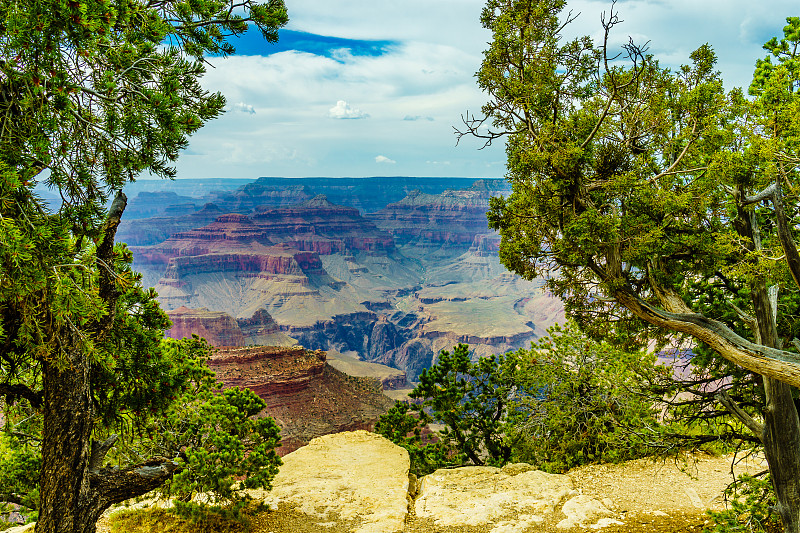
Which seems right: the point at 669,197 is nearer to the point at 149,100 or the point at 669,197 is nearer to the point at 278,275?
the point at 149,100

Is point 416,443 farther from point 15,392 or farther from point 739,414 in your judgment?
point 15,392

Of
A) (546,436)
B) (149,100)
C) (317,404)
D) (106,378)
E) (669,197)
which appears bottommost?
(317,404)

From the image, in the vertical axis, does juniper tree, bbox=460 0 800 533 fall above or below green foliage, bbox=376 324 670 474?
above

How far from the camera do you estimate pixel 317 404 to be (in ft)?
177

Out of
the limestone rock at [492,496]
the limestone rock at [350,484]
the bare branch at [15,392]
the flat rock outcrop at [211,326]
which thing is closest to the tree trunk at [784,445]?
the limestone rock at [492,496]

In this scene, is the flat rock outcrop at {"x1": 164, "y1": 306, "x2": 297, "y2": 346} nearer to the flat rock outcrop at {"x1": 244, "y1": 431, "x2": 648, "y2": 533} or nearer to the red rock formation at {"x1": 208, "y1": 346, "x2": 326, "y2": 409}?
the red rock formation at {"x1": 208, "y1": 346, "x2": 326, "y2": 409}

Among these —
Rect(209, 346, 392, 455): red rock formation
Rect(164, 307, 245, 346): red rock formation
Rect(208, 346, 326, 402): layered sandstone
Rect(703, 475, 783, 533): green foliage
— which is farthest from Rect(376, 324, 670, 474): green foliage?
Rect(164, 307, 245, 346): red rock formation

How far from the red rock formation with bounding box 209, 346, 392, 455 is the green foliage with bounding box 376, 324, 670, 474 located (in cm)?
3278

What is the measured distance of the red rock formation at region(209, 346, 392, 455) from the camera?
4978 cm

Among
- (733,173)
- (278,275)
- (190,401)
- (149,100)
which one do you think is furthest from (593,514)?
(278,275)

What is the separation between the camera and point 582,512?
9680 mm

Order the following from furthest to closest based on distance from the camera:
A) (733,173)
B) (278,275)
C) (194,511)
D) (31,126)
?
Result: (278,275) < (194,511) < (733,173) < (31,126)

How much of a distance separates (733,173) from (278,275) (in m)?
188

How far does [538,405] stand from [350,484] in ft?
20.7
